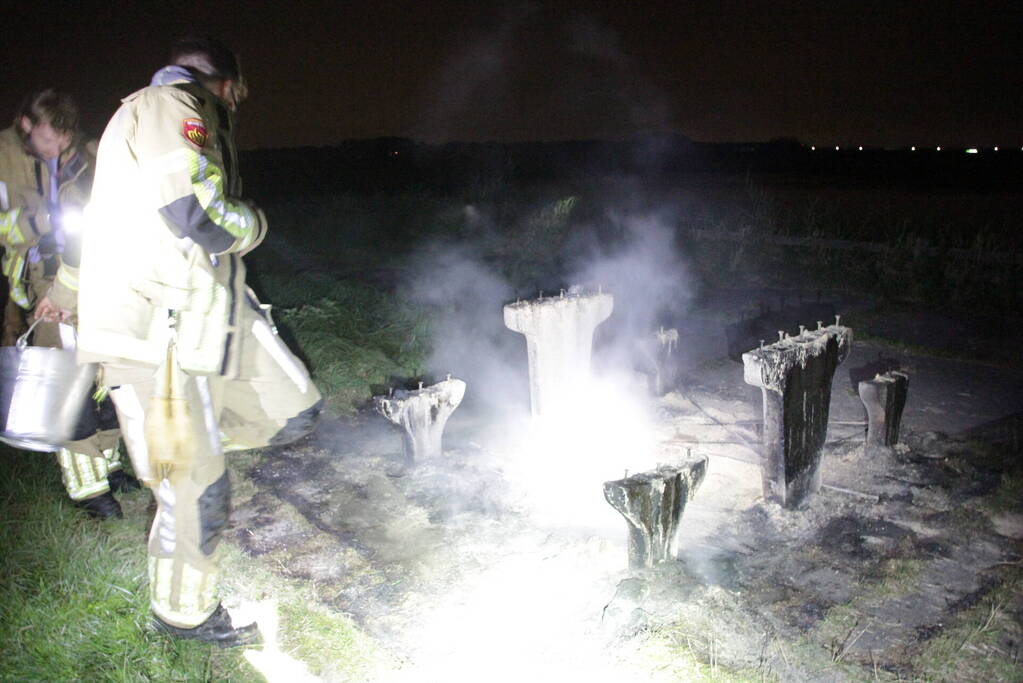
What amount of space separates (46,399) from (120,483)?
171 cm

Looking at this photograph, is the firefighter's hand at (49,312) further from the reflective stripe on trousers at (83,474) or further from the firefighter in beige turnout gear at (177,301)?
the firefighter in beige turnout gear at (177,301)

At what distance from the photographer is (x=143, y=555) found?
12.7 feet

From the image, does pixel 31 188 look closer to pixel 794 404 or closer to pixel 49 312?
pixel 49 312

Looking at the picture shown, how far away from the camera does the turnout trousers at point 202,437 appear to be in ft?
9.51

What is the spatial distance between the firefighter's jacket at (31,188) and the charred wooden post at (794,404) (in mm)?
4150

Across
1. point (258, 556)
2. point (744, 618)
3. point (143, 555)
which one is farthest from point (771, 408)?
point (143, 555)

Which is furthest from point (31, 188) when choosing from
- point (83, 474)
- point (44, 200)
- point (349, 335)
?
point (349, 335)

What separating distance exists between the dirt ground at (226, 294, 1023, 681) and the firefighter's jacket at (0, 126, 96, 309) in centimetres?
215

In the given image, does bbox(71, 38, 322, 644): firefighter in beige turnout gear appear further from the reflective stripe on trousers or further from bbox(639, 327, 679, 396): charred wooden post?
bbox(639, 327, 679, 396): charred wooden post

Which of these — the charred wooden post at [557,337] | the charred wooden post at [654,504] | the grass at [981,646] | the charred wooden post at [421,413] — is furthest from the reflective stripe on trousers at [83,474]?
the grass at [981,646]

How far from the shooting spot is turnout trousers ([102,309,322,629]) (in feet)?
9.51

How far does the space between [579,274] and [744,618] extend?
30.6 ft

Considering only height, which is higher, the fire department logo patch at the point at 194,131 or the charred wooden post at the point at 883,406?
the fire department logo patch at the point at 194,131

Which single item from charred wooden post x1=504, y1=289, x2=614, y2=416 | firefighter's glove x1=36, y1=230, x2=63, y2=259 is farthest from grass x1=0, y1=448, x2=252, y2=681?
charred wooden post x1=504, y1=289, x2=614, y2=416
